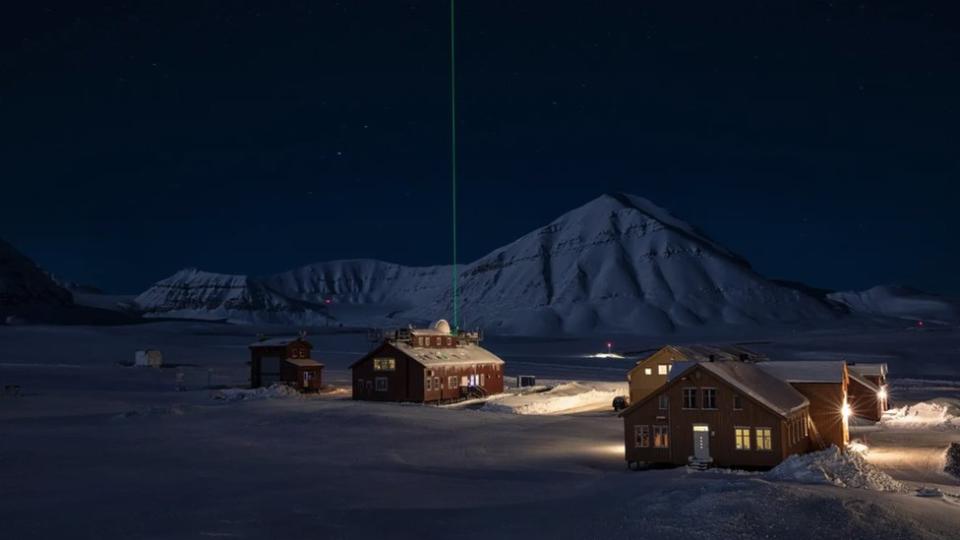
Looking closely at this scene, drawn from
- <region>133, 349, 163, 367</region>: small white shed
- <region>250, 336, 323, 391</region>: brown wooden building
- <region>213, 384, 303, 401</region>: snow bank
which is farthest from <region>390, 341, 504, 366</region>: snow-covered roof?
<region>133, 349, 163, 367</region>: small white shed

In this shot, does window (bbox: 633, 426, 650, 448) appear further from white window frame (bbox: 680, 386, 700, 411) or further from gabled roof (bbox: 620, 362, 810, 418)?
white window frame (bbox: 680, 386, 700, 411)

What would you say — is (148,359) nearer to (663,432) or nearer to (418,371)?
(418,371)

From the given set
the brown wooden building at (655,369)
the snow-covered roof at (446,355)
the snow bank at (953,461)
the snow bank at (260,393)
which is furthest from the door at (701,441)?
the snow bank at (260,393)

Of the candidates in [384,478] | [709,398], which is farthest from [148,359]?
[709,398]

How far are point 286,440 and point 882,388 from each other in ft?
117

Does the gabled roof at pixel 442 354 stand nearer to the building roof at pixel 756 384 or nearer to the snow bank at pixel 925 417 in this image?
the building roof at pixel 756 384

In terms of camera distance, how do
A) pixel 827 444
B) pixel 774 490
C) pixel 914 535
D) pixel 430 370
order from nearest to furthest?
1. pixel 914 535
2. pixel 774 490
3. pixel 827 444
4. pixel 430 370

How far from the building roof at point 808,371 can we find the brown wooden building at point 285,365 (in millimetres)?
39608

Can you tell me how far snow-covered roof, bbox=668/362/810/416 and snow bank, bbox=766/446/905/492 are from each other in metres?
3.71

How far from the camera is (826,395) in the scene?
40.2 meters

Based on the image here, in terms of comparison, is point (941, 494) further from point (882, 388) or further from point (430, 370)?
point (430, 370)

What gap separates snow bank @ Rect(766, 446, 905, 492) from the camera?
88.4 ft

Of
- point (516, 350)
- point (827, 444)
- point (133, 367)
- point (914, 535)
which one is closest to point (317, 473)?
point (914, 535)

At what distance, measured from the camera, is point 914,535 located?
20266mm
